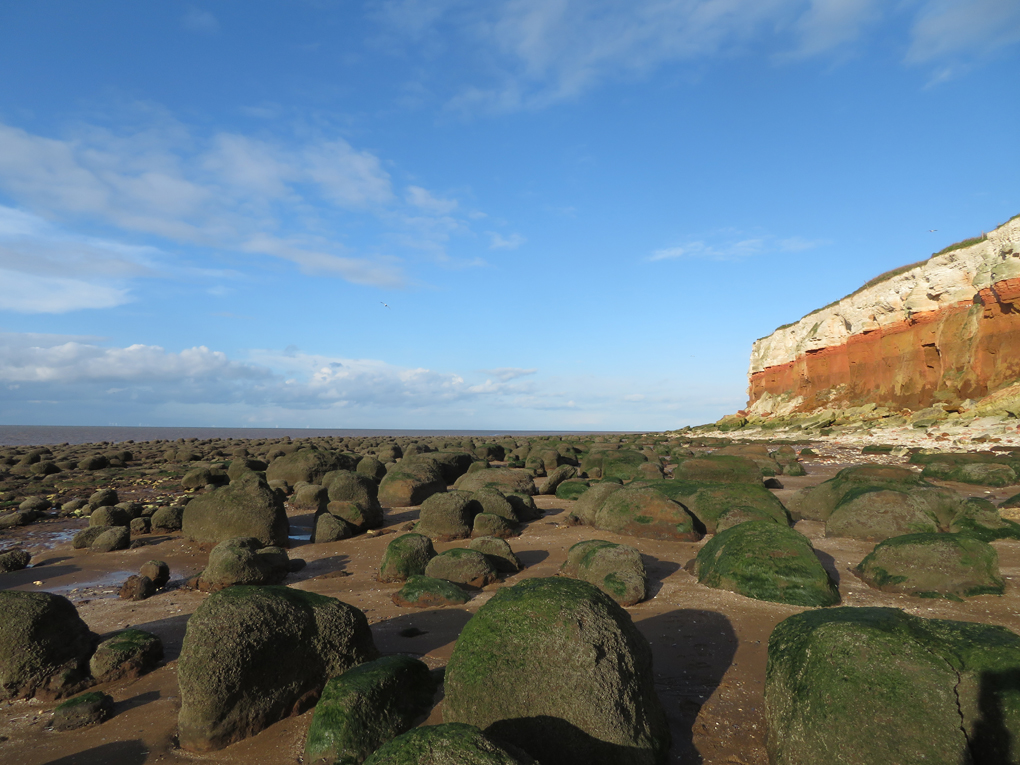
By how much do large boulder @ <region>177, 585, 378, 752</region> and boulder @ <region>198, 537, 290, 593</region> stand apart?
3935 mm

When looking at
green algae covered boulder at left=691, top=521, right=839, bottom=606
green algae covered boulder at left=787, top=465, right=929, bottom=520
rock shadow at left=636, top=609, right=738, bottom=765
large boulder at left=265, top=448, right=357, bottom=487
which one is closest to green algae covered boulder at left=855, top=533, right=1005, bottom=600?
green algae covered boulder at left=691, top=521, right=839, bottom=606

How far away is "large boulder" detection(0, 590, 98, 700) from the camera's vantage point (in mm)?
5809

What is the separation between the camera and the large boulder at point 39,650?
5.81 m

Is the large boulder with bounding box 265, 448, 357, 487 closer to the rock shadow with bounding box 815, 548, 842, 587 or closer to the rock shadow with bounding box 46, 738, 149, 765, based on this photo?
the rock shadow with bounding box 46, 738, 149, 765

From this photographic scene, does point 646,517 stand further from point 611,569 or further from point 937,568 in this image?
point 937,568

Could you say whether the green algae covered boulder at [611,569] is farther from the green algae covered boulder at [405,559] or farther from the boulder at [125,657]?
the boulder at [125,657]

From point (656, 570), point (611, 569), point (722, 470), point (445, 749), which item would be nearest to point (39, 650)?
point (445, 749)

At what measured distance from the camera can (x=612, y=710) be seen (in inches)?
168

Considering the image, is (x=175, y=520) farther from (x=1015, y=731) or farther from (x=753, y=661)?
(x=1015, y=731)

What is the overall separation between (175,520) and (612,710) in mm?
12950

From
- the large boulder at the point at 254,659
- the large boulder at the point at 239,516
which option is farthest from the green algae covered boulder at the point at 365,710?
the large boulder at the point at 239,516

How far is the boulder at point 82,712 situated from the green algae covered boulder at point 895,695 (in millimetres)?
6031

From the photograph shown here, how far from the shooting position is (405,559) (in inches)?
370

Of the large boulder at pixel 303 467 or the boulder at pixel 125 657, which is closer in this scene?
the boulder at pixel 125 657
